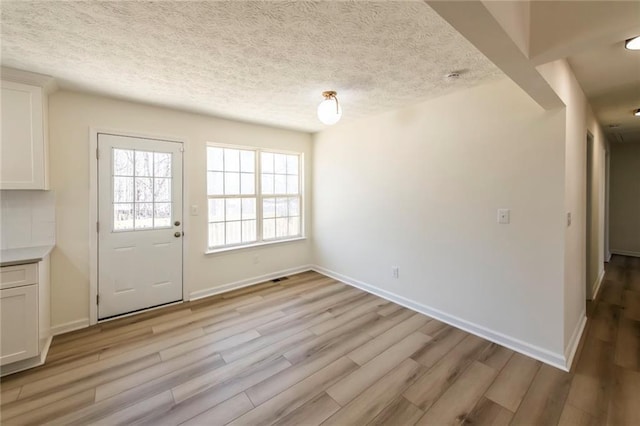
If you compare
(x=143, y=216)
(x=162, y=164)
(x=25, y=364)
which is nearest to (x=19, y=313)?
(x=25, y=364)

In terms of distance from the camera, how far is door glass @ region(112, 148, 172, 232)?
9.75ft

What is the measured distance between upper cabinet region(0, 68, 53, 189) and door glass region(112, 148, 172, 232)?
2.07 ft

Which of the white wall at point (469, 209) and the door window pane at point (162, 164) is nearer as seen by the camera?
the white wall at point (469, 209)

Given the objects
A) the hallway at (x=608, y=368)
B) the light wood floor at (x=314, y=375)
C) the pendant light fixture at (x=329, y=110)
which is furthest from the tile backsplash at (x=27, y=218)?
the hallway at (x=608, y=368)

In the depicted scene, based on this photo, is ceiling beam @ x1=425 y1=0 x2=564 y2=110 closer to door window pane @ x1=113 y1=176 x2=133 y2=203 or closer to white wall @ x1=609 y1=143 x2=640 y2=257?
door window pane @ x1=113 y1=176 x2=133 y2=203

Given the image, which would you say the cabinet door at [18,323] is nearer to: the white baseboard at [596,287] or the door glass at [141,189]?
the door glass at [141,189]

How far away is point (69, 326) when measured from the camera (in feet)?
8.96

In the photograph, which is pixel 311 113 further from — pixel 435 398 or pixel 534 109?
pixel 435 398

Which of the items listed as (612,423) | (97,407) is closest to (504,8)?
(612,423)

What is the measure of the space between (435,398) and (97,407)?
227cm

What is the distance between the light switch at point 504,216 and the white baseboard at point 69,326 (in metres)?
4.30

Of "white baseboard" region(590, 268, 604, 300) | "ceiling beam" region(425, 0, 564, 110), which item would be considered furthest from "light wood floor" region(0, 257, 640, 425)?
"ceiling beam" region(425, 0, 564, 110)

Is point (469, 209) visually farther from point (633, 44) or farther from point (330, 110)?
point (330, 110)

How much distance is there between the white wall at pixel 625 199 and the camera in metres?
5.41
